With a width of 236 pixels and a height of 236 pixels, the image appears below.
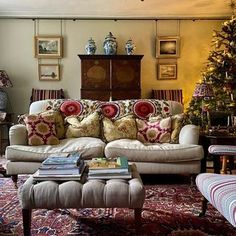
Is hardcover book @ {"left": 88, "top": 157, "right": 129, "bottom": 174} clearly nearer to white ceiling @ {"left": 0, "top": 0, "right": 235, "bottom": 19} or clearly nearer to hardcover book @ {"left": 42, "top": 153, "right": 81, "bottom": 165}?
hardcover book @ {"left": 42, "top": 153, "right": 81, "bottom": 165}

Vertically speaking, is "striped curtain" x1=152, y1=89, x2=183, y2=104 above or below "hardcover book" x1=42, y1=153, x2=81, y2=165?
above

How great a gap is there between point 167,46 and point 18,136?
3.95 metres

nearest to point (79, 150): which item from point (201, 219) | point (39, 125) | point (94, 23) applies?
point (39, 125)

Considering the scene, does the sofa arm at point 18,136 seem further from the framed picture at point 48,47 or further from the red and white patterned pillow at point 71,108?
the framed picture at point 48,47

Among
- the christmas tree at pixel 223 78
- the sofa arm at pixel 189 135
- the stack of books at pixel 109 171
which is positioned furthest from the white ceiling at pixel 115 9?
the stack of books at pixel 109 171

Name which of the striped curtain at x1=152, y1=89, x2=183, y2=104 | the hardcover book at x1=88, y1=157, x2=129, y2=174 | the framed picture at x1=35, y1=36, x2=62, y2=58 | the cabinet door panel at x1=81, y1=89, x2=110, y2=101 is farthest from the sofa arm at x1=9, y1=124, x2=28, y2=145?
the striped curtain at x1=152, y1=89, x2=183, y2=104

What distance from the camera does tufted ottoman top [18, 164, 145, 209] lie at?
2160 millimetres

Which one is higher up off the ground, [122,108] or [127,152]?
[122,108]

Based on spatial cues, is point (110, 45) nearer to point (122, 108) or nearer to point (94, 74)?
point (94, 74)

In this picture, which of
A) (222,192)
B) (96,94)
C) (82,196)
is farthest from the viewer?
(96,94)

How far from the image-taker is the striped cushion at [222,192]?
1.76m

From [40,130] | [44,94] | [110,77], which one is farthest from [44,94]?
[40,130]

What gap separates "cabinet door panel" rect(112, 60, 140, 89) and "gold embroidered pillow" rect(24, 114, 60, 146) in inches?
98.4

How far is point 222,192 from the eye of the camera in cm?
193
